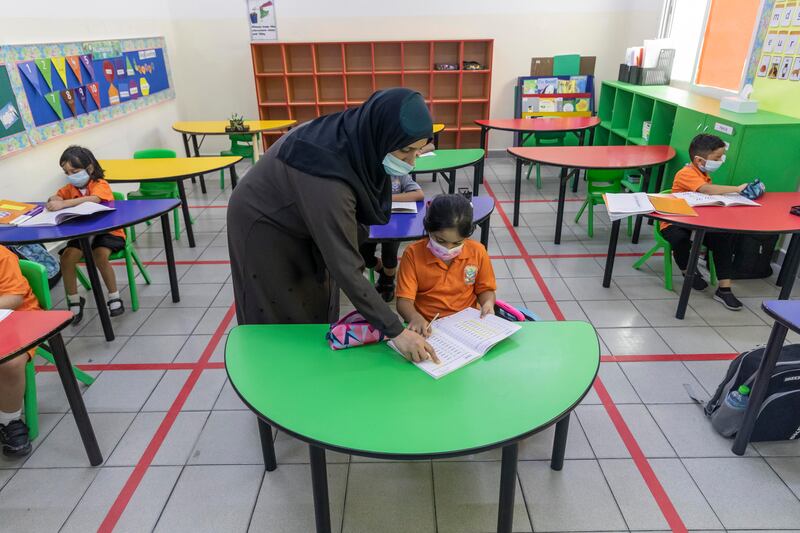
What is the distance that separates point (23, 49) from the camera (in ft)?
13.6

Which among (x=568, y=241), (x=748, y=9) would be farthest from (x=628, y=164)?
(x=748, y=9)

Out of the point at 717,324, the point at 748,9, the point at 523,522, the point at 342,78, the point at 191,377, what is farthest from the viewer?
the point at 342,78

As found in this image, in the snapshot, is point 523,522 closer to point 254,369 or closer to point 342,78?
point 254,369

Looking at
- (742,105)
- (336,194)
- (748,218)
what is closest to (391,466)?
(336,194)

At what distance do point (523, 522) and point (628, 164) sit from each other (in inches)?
128

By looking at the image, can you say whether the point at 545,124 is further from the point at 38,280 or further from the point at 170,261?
the point at 38,280

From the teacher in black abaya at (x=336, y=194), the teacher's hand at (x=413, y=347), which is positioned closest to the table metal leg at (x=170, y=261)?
the teacher in black abaya at (x=336, y=194)

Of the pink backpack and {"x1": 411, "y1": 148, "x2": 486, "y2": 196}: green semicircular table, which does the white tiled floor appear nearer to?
the pink backpack

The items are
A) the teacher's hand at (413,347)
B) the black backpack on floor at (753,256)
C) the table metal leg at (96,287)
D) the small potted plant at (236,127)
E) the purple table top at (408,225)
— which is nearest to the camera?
the teacher's hand at (413,347)

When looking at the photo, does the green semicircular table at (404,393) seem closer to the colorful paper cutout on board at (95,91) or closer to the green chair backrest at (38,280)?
the green chair backrest at (38,280)

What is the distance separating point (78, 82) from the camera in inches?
193

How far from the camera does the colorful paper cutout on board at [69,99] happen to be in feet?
15.3

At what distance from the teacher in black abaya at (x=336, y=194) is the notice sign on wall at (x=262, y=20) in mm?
6102

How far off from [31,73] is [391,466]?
14.5 ft
